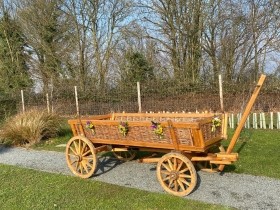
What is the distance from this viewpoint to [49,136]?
10.3 meters

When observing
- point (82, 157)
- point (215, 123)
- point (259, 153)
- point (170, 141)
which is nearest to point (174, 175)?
point (170, 141)

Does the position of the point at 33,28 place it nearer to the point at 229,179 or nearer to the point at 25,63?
the point at 25,63

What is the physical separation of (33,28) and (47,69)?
10.5ft

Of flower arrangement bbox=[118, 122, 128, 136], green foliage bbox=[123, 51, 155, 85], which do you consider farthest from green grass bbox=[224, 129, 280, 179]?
green foliage bbox=[123, 51, 155, 85]

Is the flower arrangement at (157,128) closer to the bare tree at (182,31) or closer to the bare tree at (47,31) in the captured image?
the bare tree at (182,31)

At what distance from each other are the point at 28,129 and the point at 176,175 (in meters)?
6.24

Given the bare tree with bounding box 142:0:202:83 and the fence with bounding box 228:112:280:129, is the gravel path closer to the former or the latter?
the fence with bounding box 228:112:280:129

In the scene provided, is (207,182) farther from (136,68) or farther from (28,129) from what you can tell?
(136,68)

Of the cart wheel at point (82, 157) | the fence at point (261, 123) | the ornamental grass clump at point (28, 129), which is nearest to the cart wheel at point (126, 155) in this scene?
the cart wheel at point (82, 157)

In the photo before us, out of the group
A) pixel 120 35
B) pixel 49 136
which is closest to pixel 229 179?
pixel 49 136

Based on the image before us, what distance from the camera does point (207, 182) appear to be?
5191mm

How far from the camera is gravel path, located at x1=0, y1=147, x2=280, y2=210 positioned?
4.40 m

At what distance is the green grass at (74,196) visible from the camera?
4488mm

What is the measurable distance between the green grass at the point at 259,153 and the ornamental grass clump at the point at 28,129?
536 centimetres
